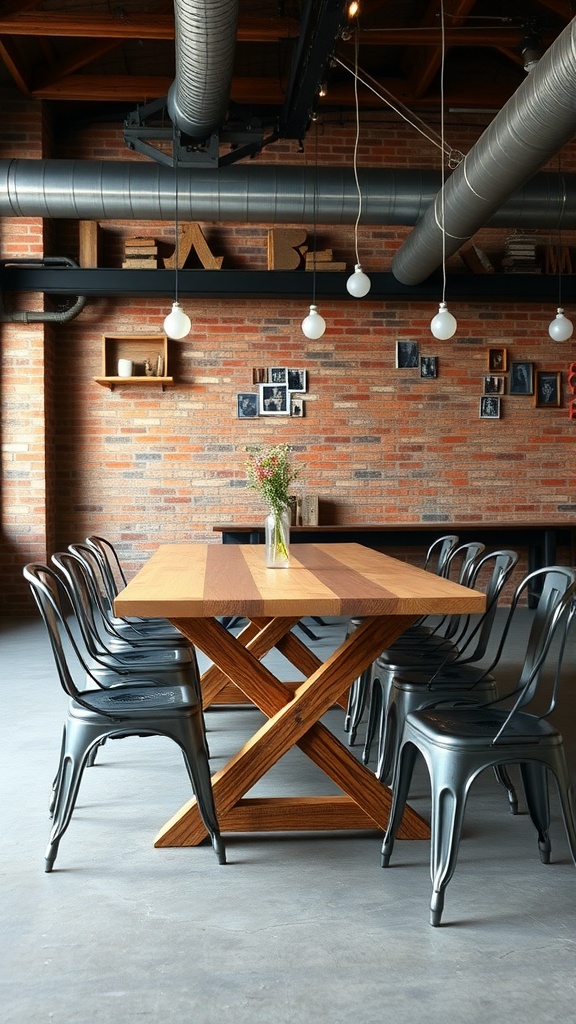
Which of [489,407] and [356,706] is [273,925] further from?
[489,407]

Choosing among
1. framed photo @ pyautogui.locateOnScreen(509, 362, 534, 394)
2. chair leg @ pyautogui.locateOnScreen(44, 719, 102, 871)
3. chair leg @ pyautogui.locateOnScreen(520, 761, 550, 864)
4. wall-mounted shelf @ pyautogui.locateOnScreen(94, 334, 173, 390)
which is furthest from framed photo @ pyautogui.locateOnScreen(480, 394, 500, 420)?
chair leg @ pyautogui.locateOnScreen(44, 719, 102, 871)

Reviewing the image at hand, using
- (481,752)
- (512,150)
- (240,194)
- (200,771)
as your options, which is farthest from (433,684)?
(240,194)

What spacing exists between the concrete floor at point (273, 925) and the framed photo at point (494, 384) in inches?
231

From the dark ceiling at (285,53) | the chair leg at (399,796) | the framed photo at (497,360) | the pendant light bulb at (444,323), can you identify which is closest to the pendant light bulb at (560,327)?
the pendant light bulb at (444,323)

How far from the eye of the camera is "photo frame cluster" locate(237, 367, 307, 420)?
340 inches

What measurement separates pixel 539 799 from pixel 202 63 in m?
4.00

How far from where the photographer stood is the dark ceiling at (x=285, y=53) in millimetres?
6254

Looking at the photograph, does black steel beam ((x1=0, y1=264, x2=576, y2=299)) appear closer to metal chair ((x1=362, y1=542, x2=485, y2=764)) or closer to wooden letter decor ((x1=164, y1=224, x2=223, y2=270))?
wooden letter decor ((x1=164, y1=224, x2=223, y2=270))

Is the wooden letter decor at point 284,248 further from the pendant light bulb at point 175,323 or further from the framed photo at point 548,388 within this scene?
the pendant light bulb at point 175,323

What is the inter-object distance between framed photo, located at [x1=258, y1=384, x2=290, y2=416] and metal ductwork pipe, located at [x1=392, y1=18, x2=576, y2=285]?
6.80ft

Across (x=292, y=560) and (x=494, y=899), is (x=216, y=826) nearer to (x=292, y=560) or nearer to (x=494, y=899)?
(x=494, y=899)

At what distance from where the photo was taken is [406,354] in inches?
344

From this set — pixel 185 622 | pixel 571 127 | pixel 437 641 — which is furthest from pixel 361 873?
pixel 571 127

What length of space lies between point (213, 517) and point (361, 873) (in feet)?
20.2
